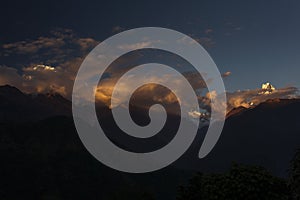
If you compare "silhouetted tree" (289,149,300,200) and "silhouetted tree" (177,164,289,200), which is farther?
"silhouetted tree" (289,149,300,200)

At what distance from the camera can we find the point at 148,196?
48344mm

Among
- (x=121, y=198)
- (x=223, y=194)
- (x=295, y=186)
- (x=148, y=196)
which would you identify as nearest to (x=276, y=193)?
(x=295, y=186)

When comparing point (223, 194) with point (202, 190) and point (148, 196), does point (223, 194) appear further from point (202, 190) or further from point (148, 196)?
point (148, 196)

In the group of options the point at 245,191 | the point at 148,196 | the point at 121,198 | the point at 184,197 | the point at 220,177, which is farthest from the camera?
the point at 121,198

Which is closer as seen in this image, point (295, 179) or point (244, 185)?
point (244, 185)

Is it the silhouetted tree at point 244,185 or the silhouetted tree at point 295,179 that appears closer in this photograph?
the silhouetted tree at point 244,185

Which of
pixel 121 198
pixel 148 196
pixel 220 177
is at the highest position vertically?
pixel 220 177

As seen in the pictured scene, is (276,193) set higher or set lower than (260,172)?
lower

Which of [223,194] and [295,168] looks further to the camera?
[295,168]

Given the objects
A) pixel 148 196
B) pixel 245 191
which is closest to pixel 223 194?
pixel 245 191

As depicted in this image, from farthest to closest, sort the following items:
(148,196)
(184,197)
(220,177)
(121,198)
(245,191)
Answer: (121,198) < (148,196) < (184,197) < (220,177) < (245,191)

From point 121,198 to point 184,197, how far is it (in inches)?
2996

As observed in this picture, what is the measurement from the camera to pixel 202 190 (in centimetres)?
3950

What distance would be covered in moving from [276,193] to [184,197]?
10588 millimetres
